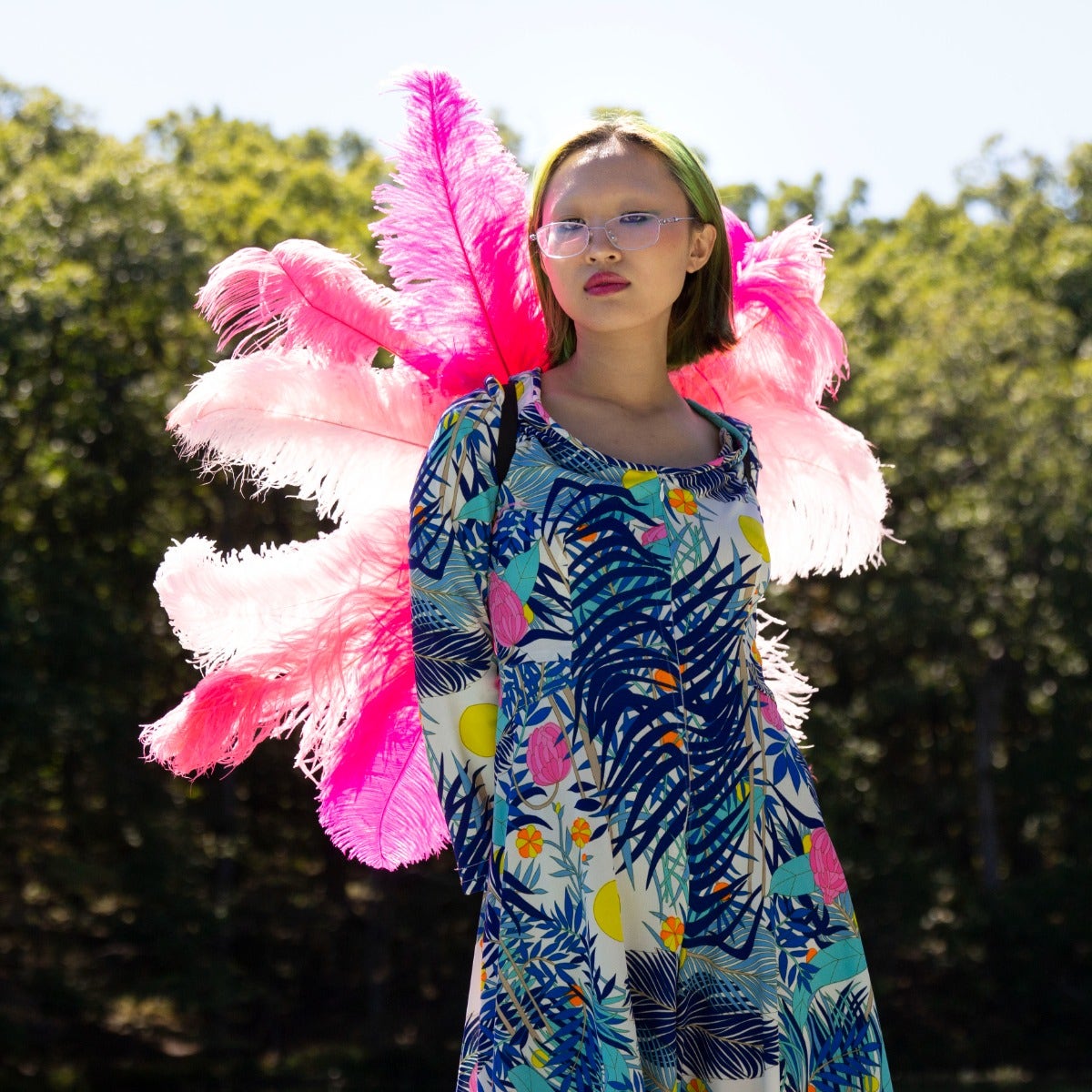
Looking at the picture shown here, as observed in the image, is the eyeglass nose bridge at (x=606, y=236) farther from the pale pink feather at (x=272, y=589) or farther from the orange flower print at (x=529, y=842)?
the orange flower print at (x=529, y=842)

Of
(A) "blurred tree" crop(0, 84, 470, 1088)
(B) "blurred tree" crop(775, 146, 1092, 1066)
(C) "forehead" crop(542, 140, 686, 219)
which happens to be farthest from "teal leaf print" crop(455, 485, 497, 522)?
(B) "blurred tree" crop(775, 146, 1092, 1066)

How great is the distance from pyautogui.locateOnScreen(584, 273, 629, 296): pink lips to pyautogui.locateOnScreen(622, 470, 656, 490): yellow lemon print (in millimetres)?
267

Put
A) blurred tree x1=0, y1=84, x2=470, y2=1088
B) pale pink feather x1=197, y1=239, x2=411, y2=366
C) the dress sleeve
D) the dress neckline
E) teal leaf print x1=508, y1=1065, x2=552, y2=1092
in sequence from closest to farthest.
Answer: teal leaf print x1=508, y1=1065, x2=552, y2=1092, the dress sleeve, the dress neckline, pale pink feather x1=197, y1=239, x2=411, y2=366, blurred tree x1=0, y1=84, x2=470, y2=1088

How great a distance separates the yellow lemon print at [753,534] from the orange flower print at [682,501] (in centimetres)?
10

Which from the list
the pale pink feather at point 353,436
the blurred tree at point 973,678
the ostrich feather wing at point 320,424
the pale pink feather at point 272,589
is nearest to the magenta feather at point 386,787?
the pale pink feather at point 353,436

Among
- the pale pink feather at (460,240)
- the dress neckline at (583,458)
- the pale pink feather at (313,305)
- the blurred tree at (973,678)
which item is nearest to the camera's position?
the dress neckline at (583,458)

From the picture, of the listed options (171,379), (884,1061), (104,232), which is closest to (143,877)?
(171,379)

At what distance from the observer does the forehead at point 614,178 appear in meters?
2.07

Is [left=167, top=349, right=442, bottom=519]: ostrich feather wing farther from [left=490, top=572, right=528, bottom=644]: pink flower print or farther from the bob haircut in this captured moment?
[left=490, top=572, right=528, bottom=644]: pink flower print

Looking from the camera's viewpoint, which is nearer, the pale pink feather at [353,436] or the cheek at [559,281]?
the cheek at [559,281]

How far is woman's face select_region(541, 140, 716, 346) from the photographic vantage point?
6.80ft

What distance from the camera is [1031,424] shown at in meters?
15.6

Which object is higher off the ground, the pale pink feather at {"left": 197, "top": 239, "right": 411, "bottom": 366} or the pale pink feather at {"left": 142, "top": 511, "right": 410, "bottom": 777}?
the pale pink feather at {"left": 197, "top": 239, "right": 411, "bottom": 366}

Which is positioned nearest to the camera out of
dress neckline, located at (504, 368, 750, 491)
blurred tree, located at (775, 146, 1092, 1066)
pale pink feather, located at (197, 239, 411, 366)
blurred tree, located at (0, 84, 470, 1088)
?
dress neckline, located at (504, 368, 750, 491)
